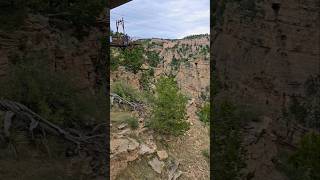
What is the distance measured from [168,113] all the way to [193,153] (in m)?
1.30

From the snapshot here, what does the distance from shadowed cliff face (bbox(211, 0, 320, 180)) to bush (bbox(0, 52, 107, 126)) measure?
5.47 feet

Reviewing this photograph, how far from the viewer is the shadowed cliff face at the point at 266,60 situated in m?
3.26

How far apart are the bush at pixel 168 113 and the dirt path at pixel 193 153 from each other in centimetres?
39

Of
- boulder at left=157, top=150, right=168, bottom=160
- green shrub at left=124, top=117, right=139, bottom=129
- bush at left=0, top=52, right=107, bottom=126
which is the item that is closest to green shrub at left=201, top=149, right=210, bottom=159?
boulder at left=157, top=150, right=168, bottom=160

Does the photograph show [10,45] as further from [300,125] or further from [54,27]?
[300,125]

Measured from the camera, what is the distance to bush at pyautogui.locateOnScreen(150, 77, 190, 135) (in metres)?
10.5

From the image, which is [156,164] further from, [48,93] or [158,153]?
[48,93]

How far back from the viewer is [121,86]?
472 inches

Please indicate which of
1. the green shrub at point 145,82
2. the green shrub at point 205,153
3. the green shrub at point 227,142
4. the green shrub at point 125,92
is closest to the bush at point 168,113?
the green shrub at point 125,92

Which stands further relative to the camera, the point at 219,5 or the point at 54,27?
the point at 54,27

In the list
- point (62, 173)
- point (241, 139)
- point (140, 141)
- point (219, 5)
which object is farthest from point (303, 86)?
point (140, 141)

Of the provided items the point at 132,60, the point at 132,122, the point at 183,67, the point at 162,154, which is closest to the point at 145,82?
the point at 132,60

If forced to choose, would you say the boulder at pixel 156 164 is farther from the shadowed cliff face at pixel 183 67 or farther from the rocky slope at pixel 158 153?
the shadowed cliff face at pixel 183 67

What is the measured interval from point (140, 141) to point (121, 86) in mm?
2876
